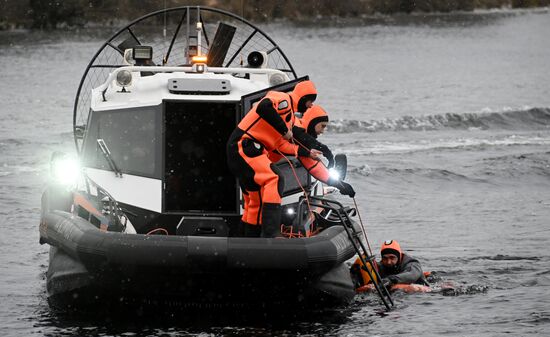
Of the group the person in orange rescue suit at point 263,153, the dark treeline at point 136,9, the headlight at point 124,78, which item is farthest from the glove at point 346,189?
the dark treeline at point 136,9

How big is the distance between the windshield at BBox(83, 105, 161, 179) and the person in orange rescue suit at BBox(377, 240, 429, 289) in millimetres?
2619

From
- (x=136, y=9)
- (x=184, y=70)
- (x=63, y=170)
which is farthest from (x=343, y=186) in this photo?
(x=136, y=9)

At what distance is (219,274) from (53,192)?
266 centimetres

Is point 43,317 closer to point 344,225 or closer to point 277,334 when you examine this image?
point 277,334

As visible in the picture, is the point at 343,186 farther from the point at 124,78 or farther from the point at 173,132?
the point at 124,78

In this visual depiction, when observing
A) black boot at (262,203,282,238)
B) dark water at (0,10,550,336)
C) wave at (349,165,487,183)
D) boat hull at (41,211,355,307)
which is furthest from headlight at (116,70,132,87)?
wave at (349,165,487,183)

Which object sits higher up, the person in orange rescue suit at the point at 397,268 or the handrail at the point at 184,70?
the handrail at the point at 184,70

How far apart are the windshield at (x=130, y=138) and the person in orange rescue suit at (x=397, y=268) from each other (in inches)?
103

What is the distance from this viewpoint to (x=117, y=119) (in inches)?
442

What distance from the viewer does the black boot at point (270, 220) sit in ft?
33.3

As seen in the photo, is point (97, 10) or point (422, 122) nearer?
point (422, 122)

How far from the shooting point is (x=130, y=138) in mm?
11078

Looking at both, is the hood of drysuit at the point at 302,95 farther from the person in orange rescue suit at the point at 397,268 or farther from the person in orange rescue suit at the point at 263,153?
the person in orange rescue suit at the point at 397,268

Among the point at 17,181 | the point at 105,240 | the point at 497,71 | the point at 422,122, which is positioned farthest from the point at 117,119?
the point at 497,71
